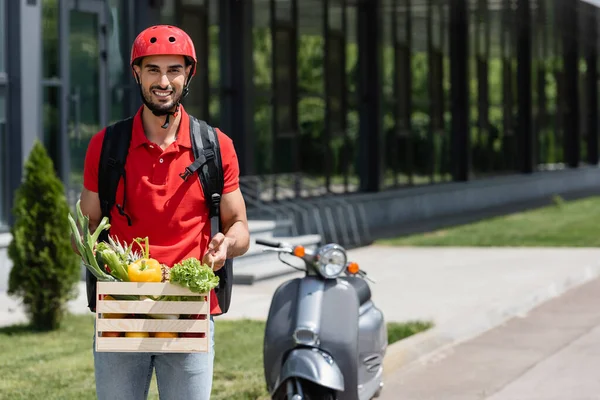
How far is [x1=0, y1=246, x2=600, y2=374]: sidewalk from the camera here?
1224 centimetres

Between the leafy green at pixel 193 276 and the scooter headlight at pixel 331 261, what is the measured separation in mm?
3313

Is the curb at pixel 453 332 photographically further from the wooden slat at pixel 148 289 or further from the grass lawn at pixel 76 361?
the wooden slat at pixel 148 289

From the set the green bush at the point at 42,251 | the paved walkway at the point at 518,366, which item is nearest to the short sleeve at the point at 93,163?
the paved walkway at the point at 518,366

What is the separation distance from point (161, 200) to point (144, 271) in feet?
1.04

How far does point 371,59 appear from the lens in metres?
26.2

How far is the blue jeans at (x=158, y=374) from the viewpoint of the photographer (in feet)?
15.4

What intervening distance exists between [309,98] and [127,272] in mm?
20050

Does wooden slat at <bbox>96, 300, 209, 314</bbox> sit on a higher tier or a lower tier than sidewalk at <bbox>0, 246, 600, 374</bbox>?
higher

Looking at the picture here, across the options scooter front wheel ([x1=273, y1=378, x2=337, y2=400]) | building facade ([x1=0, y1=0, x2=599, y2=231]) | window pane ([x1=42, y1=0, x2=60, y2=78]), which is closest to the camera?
scooter front wheel ([x1=273, y1=378, x2=337, y2=400])

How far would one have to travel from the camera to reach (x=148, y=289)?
175 inches

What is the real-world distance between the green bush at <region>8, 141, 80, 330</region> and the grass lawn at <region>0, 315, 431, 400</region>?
0.27 metres

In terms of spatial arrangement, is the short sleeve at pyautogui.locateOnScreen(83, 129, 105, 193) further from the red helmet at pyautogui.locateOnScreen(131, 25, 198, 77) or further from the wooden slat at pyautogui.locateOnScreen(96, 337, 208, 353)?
the wooden slat at pyautogui.locateOnScreen(96, 337, 208, 353)

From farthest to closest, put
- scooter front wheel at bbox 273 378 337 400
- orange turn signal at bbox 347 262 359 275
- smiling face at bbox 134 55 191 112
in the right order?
orange turn signal at bbox 347 262 359 275 < scooter front wheel at bbox 273 378 337 400 < smiling face at bbox 134 55 191 112

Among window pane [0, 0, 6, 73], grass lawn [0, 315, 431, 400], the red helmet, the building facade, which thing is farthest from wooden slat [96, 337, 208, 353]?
window pane [0, 0, 6, 73]
